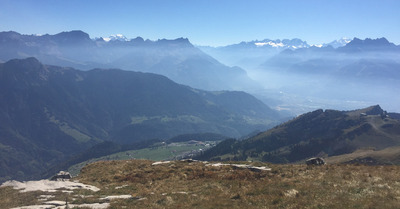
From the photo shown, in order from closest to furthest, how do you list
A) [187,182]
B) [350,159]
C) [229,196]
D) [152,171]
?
[229,196] → [187,182] → [152,171] → [350,159]

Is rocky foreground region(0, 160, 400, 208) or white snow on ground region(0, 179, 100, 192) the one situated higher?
rocky foreground region(0, 160, 400, 208)

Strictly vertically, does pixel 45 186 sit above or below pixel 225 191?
below

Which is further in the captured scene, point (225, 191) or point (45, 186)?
point (45, 186)

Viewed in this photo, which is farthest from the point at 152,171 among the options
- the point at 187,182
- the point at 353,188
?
the point at 353,188

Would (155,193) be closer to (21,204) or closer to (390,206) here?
(21,204)

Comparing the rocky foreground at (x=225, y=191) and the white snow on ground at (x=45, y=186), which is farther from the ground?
the rocky foreground at (x=225, y=191)

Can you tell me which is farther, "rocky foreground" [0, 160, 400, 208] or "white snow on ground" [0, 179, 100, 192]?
"white snow on ground" [0, 179, 100, 192]

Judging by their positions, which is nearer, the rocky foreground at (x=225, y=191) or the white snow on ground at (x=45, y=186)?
the rocky foreground at (x=225, y=191)

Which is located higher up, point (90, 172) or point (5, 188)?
point (5, 188)
